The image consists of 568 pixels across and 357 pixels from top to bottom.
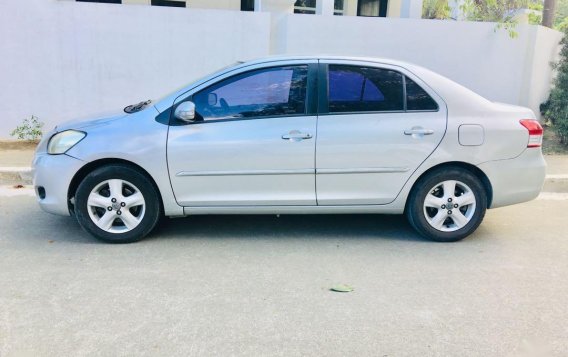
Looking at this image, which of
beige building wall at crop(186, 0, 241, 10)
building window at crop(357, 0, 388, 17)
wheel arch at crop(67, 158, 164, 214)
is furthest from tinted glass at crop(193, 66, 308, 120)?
building window at crop(357, 0, 388, 17)

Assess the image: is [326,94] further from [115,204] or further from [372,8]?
[372,8]

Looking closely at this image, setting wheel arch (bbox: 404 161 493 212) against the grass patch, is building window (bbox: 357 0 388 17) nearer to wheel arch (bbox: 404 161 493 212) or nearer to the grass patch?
the grass patch

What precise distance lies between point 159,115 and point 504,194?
3.29 meters

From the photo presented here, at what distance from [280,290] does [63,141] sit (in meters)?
2.42

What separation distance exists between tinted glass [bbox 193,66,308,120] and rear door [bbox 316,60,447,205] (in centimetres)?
24

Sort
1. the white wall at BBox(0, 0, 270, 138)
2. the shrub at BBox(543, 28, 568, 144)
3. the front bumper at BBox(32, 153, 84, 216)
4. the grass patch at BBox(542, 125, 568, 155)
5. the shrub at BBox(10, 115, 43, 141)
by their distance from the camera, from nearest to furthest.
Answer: the front bumper at BBox(32, 153, 84, 216)
the white wall at BBox(0, 0, 270, 138)
the shrub at BBox(10, 115, 43, 141)
the grass patch at BBox(542, 125, 568, 155)
the shrub at BBox(543, 28, 568, 144)

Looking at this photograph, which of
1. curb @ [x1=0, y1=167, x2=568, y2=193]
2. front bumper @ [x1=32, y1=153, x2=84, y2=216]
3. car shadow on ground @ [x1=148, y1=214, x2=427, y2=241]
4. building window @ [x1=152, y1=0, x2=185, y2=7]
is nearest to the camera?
front bumper @ [x1=32, y1=153, x2=84, y2=216]

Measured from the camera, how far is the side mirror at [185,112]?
4.53 m

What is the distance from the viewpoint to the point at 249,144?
4.54 metres

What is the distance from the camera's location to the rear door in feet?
15.1

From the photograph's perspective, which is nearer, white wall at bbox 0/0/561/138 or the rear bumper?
the rear bumper

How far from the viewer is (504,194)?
15.8ft

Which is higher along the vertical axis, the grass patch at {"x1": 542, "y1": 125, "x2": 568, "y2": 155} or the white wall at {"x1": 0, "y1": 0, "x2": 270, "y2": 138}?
the white wall at {"x1": 0, "y1": 0, "x2": 270, "y2": 138}

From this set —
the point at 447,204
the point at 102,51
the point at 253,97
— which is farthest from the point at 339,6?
the point at 447,204
